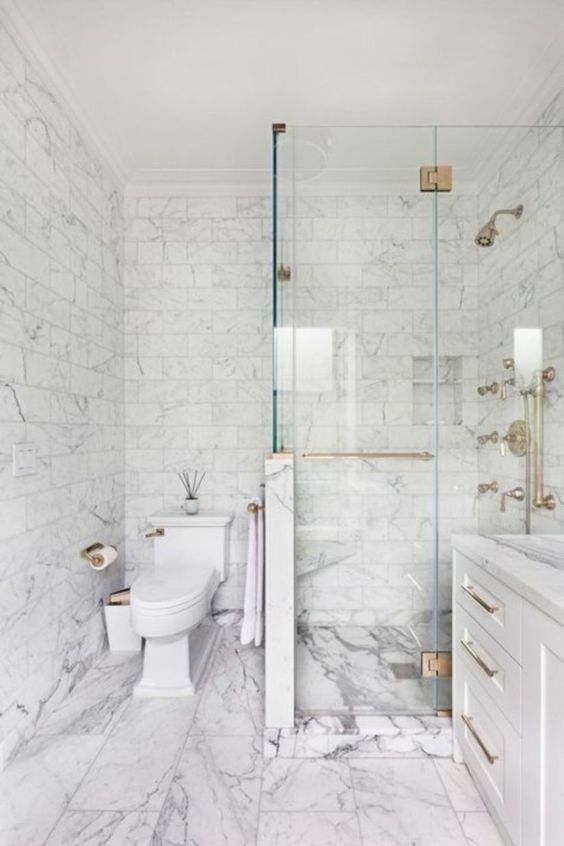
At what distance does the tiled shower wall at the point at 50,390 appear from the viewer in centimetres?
173

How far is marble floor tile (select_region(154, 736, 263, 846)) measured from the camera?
139 cm

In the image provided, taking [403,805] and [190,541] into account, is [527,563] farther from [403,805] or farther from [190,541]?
[190,541]

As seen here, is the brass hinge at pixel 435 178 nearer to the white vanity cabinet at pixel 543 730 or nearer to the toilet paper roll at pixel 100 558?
the white vanity cabinet at pixel 543 730

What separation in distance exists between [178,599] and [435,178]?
2.14 meters

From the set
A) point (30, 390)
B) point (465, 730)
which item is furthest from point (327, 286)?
point (465, 730)

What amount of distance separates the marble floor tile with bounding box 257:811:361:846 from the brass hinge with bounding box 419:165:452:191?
2342mm

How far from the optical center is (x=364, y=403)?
2109 mm

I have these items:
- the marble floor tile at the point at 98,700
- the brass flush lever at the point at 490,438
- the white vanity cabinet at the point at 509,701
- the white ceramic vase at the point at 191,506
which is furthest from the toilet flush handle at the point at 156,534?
the brass flush lever at the point at 490,438

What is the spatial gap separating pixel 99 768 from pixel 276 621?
0.77 meters

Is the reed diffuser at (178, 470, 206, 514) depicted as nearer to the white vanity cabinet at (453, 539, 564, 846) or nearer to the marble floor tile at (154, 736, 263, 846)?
the marble floor tile at (154, 736, 263, 846)

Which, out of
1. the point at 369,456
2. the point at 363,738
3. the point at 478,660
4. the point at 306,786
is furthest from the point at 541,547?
the point at 306,786

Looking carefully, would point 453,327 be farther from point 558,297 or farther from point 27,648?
point 27,648

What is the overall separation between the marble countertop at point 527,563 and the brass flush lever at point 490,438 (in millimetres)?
455

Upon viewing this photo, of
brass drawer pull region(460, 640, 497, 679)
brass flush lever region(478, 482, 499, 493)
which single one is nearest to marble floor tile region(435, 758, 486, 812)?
brass drawer pull region(460, 640, 497, 679)
